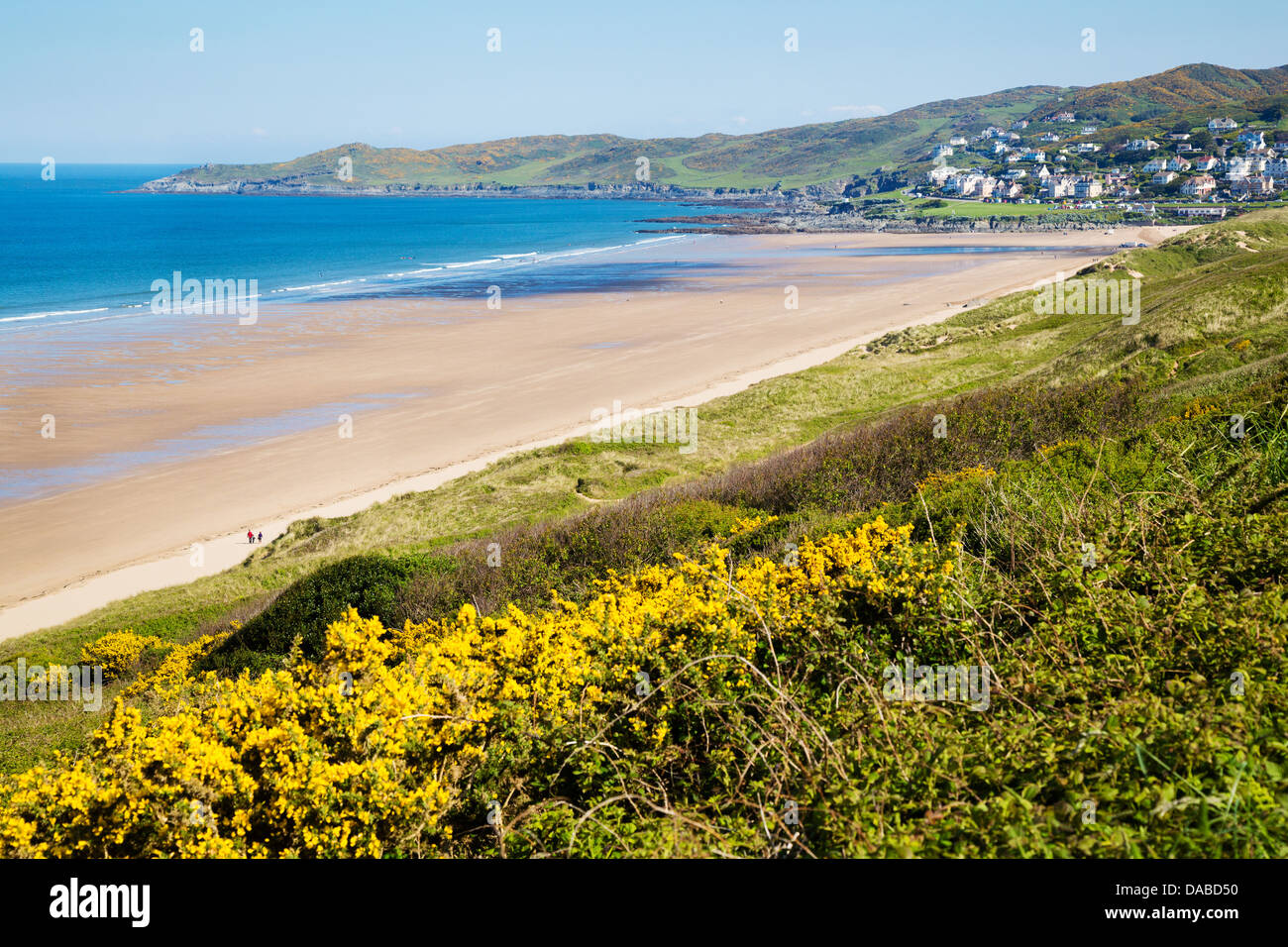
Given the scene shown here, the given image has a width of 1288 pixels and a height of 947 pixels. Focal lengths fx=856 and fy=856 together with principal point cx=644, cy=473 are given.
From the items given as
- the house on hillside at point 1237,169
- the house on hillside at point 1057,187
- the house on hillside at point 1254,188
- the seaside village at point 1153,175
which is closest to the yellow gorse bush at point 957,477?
the seaside village at point 1153,175

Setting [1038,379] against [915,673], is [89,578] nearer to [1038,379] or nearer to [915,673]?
[915,673]

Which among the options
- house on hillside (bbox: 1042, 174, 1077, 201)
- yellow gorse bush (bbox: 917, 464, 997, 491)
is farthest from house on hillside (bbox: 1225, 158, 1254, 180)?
yellow gorse bush (bbox: 917, 464, 997, 491)

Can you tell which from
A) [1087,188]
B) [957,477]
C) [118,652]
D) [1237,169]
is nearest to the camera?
[957,477]

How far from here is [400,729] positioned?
470cm

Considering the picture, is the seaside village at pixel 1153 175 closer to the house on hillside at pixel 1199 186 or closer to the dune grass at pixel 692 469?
the house on hillside at pixel 1199 186

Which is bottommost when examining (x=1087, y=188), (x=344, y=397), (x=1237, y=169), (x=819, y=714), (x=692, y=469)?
(x=692, y=469)

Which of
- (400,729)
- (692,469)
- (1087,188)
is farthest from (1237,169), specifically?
(400,729)

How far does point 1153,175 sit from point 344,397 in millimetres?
165491

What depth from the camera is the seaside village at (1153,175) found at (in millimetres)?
132625

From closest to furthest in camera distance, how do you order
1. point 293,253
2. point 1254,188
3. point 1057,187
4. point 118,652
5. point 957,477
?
point 957,477 → point 118,652 → point 293,253 → point 1254,188 → point 1057,187

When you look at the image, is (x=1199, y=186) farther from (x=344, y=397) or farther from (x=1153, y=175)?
(x=344, y=397)

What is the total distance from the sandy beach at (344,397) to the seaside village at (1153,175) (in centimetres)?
9176

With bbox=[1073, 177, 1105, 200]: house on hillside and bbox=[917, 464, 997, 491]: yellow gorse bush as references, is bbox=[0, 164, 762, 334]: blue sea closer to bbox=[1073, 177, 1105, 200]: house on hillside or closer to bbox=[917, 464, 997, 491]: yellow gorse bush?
bbox=[917, 464, 997, 491]: yellow gorse bush
